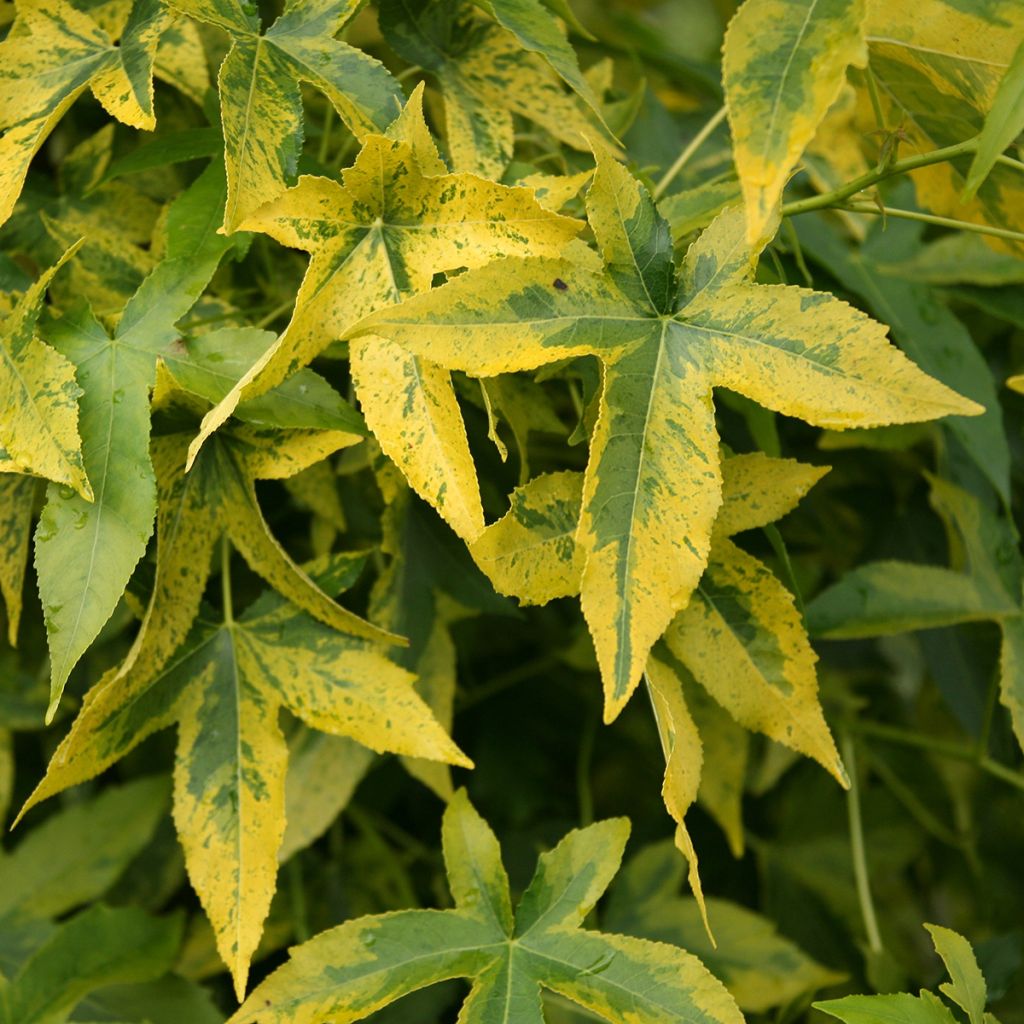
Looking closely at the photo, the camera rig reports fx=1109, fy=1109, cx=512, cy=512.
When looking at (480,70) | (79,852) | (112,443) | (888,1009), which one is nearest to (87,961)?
(79,852)

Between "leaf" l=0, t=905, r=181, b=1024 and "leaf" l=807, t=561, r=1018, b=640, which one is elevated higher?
"leaf" l=807, t=561, r=1018, b=640

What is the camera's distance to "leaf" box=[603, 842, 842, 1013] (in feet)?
2.50

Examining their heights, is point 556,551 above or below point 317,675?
above

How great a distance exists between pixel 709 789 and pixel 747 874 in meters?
0.31

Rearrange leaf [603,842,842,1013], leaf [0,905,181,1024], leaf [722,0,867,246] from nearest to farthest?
1. leaf [722,0,867,246]
2. leaf [0,905,181,1024]
3. leaf [603,842,842,1013]

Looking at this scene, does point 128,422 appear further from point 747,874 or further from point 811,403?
point 747,874

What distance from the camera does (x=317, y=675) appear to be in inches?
23.0

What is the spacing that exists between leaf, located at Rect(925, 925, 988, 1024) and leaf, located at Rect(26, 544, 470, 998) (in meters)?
0.25

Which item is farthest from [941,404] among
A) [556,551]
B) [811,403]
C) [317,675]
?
[317,675]

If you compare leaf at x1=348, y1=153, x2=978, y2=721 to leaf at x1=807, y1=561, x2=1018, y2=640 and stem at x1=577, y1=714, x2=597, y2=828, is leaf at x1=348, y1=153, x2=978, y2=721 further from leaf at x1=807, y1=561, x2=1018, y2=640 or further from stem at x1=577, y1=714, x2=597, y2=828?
stem at x1=577, y1=714, x2=597, y2=828

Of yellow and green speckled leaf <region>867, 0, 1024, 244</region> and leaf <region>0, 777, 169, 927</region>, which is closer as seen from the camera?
yellow and green speckled leaf <region>867, 0, 1024, 244</region>

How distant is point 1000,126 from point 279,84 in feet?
1.07

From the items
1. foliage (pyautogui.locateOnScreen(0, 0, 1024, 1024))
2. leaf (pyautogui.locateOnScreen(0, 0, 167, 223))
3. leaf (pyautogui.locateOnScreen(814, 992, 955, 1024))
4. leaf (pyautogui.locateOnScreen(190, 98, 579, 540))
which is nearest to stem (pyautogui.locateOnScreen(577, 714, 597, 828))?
foliage (pyautogui.locateOnScreen(0, 0, 1024, 1024))

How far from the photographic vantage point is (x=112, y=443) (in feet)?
1.70
